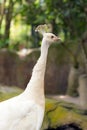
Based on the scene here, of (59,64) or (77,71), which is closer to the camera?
(77,71)

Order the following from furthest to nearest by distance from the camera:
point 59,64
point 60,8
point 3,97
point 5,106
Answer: point 59,64, point 60,8, point 3,97, point 5,106

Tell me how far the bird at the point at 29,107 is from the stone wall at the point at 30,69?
6070 mm

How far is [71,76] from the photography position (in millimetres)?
8742

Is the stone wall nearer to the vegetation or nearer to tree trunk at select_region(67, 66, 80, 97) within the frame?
the vegetation

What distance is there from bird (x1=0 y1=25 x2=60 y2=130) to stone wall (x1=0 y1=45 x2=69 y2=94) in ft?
19.9

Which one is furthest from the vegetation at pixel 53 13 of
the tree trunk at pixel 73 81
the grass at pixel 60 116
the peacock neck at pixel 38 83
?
the peacock neck at pixel 38 83

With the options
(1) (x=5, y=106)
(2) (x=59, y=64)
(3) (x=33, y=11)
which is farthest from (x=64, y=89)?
(1) (x=5, y=106)

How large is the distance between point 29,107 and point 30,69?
6407 millimetres

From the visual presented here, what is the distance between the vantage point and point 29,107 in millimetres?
3529

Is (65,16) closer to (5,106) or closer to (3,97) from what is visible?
(3,97)

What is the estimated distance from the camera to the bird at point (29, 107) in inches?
136

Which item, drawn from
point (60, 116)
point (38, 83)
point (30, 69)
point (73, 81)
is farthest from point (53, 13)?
point (38, 83)

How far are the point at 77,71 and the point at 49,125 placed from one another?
3.82 m

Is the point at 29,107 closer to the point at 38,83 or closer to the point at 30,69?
the point at 38,83
